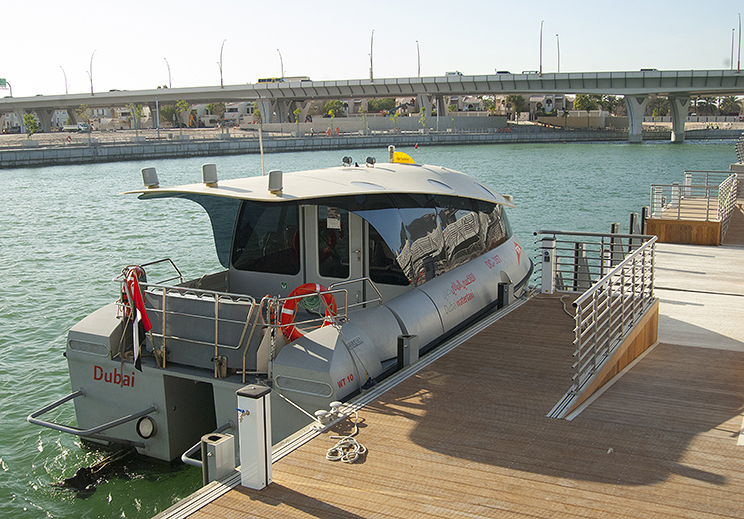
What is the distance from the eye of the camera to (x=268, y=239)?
9.12 m

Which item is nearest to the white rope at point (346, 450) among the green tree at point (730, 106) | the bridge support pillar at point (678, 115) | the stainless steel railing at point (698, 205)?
the stainless steel railing at point (698, 205)

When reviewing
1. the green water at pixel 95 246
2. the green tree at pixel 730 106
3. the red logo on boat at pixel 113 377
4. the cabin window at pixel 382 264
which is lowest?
the green water at pixel 95 246

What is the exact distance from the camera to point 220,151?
279ft

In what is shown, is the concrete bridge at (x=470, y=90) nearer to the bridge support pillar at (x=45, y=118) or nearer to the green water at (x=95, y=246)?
the bridge support pillar at (x=45, y=118)

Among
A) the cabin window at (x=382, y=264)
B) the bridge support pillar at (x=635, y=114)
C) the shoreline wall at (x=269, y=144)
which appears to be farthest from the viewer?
the bridge support pillar at (x=635, y=114)

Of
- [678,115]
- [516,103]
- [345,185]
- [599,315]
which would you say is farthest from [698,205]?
[516,103]

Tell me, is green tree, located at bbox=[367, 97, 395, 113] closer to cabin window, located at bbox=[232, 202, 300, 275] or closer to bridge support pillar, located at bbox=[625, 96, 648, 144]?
bridge support pillar, located at bbox=[625, 96, 648, 144]

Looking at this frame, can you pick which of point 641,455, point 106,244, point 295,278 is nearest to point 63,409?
point 295,278

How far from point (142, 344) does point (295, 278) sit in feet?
7.17

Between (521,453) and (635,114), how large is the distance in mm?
99584

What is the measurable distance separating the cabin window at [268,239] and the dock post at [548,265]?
4.65 meters

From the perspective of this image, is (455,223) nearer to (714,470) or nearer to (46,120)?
(714,470)

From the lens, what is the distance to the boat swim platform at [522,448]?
501 cm

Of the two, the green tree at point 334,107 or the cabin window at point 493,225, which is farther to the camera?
the green tree at point 334,107
